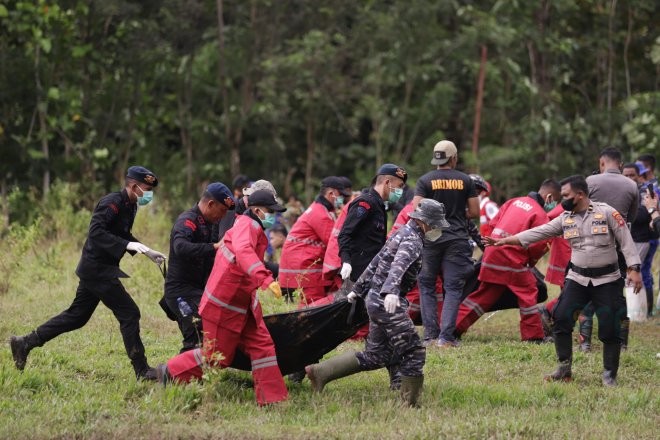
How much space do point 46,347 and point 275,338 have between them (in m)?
2.98

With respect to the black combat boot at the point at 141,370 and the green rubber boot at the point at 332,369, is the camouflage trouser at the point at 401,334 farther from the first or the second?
the black combat boot at the point at 141,370

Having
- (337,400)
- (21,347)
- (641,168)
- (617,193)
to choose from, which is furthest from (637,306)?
(21,347)

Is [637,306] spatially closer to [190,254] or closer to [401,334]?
[401,334]

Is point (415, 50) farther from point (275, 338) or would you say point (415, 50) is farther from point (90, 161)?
point (275, 338)

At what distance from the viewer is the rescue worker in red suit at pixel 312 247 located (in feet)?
40.4

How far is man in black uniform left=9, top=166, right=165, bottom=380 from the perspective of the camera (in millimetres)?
9117

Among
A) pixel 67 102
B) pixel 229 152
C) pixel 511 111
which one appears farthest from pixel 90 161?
pixel 511 111

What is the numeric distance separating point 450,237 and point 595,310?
2164 millimetres

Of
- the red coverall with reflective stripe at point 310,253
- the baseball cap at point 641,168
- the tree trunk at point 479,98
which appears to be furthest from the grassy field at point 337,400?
the tree trunk at point 479,98

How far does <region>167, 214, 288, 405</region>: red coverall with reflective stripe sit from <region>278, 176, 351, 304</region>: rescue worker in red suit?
3.65 m

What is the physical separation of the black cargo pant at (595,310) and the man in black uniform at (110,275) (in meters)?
3.64

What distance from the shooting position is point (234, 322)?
8430 mm

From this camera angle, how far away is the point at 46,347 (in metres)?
10.6

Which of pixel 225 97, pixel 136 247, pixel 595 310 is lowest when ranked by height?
pixel 595 310
